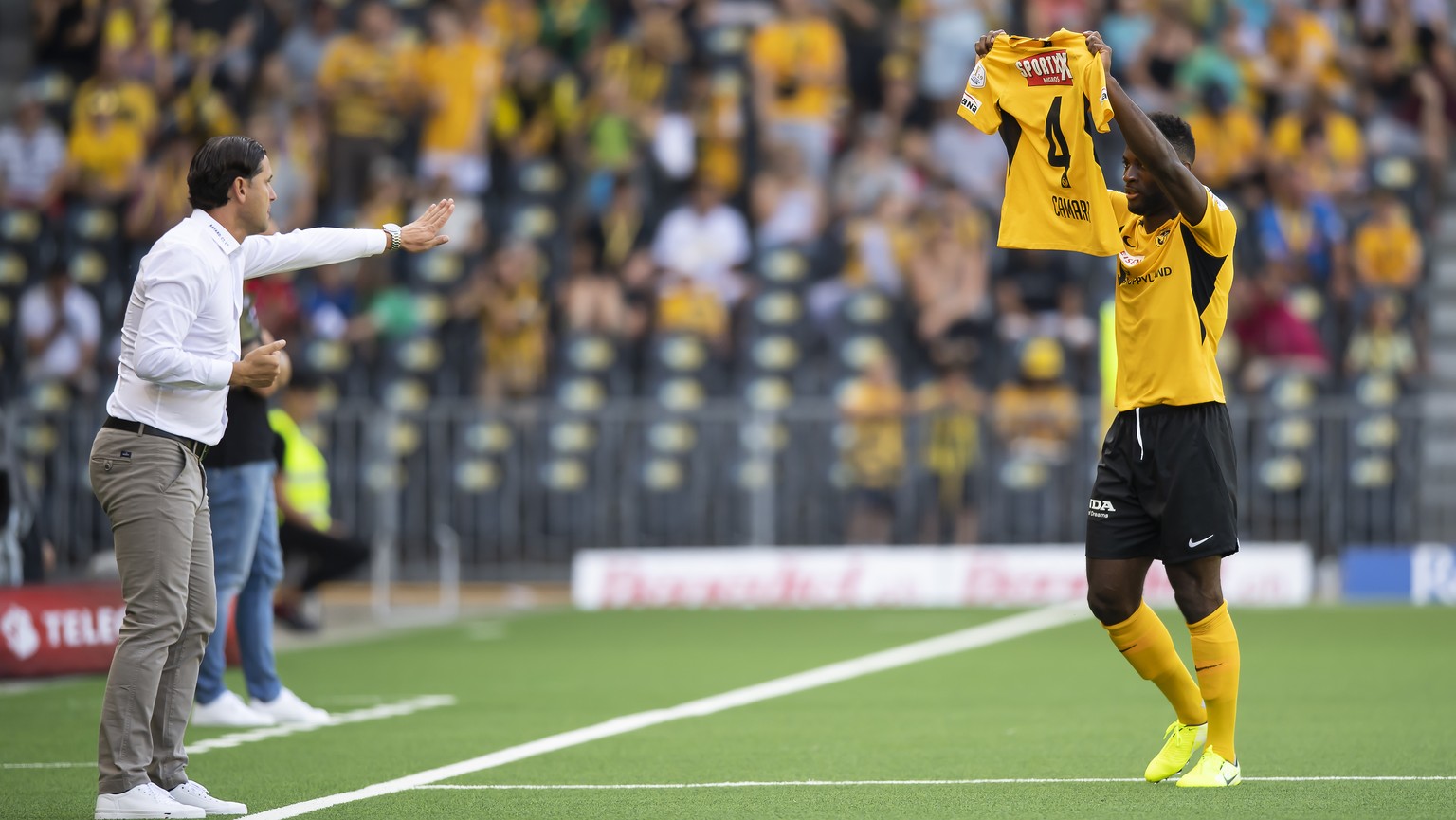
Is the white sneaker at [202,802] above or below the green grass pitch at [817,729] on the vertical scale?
above

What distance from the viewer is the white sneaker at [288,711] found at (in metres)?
10.2

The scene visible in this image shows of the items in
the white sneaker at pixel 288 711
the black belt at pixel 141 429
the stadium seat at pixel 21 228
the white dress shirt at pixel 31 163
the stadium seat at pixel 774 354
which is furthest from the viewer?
the white dress shirt at pixel 31 163

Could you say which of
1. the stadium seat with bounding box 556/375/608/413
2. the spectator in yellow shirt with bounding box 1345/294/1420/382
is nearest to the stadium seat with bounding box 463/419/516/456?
the stadium seat with bounding box 556/375/608/413

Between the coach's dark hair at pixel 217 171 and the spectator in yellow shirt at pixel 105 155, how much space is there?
49.8 feet

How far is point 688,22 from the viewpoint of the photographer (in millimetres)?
22266

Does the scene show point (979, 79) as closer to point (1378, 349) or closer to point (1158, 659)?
point (1158, 659)

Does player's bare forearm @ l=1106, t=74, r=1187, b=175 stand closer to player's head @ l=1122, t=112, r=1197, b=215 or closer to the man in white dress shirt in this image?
player's head @ l=1122, t=112, r=1197, b=215

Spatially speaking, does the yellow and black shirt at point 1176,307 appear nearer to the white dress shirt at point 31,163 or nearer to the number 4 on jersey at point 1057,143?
the number 4 on jersey at point 1057,143

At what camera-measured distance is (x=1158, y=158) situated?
732 cm

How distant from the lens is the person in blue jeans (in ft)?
32.7

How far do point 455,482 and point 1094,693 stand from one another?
30.3 ft

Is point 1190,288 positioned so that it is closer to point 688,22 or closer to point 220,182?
point 220,182

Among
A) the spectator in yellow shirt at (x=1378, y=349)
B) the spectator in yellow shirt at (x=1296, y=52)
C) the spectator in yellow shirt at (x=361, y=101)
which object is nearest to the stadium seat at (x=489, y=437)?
the spectator in yellow shirt at (x=361, y=101)

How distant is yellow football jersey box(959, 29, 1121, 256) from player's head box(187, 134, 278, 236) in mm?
2769
